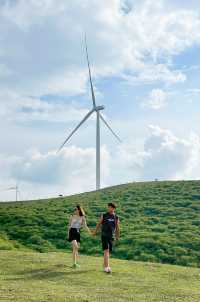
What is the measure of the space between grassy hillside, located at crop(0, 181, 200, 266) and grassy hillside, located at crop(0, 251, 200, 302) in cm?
1287

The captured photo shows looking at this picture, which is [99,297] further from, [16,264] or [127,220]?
[127,220]

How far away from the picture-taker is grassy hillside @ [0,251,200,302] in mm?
16953

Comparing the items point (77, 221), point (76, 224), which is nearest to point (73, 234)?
point (76, 224)

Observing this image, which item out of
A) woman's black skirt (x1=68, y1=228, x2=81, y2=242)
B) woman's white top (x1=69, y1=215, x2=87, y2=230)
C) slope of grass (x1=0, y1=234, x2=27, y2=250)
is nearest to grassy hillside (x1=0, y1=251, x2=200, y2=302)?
woman's black skirt (x1=68, y1=228, x2=81, y2=242)

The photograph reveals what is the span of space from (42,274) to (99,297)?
15.3ft

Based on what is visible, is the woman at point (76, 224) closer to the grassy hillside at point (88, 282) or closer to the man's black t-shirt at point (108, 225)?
the grassy hillside at point (88, 282)

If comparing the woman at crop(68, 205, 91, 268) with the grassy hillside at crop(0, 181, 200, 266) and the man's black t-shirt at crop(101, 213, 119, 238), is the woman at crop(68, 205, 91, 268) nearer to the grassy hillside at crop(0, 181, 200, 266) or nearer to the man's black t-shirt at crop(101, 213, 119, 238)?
the man's black t-shirt at crop(101, 213, 119, 238)

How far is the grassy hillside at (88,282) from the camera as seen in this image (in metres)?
17.0

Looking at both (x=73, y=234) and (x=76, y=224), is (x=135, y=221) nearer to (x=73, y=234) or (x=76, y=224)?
(x=73, y=234)

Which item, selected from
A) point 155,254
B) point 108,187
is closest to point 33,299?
point 155,254

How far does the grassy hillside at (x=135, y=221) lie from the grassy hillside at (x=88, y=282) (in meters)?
12.9

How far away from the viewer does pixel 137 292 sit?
724 inches

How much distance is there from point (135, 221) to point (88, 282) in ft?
111

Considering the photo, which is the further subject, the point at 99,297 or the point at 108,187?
the point at 108,187
